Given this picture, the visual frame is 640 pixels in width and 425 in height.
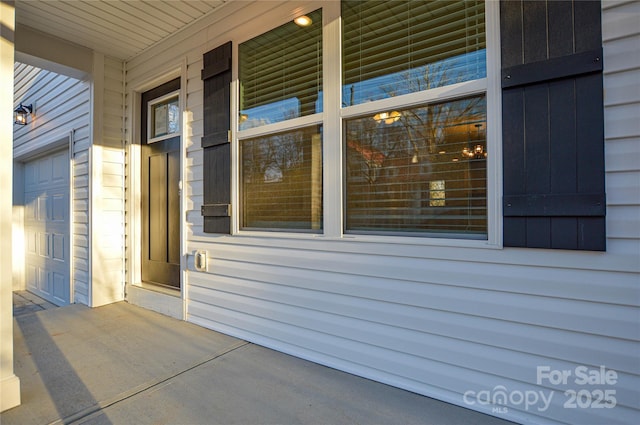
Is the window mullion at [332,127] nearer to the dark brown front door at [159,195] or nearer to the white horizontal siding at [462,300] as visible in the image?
the white horizontal siding at [462,300]

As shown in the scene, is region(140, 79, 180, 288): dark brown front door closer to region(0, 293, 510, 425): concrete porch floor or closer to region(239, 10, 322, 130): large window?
region(0, 293, 510, 425): concrete porch floor

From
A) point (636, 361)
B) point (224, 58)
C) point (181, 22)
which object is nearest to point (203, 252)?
point (224, 58)

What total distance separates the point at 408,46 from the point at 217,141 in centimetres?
170

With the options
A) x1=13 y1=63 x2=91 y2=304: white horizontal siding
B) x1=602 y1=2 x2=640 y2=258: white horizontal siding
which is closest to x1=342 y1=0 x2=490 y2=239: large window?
x1=602 y1=2 x2=640 y2=258: white horizontal siding

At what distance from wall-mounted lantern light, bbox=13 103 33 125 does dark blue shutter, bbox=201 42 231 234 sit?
12.8ft

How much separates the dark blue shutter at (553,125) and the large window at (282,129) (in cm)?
116

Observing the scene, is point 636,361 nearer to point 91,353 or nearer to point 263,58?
point 263,58

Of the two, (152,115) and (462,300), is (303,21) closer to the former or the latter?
(462,300)

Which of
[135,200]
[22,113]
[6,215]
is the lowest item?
[6,215]

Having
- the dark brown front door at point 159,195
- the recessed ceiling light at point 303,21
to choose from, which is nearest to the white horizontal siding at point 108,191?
the dark brown front door at point 159,195

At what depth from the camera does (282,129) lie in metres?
2.40

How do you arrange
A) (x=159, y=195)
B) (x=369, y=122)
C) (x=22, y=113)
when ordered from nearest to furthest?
(x=369, y=122)
(x=159, y=195)
(x=22, y=113)

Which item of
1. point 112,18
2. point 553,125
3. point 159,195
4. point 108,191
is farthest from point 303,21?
point 108,191

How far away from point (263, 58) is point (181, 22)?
3.48 ft
